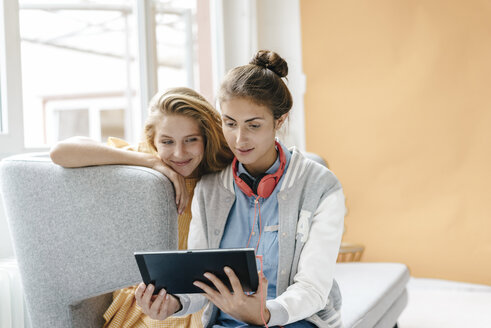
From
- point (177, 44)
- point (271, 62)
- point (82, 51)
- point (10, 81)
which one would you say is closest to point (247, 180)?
point (271, 62)

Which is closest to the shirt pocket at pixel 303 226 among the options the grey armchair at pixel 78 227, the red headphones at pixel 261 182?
the red headphones at pixel 261 182

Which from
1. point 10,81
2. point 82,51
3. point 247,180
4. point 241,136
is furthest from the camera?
point 82,51

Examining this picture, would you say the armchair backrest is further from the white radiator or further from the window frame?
the window frame

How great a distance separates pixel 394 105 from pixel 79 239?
2713 mm

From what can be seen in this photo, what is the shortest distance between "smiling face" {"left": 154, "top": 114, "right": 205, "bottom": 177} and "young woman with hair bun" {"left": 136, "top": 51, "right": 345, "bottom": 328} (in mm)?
115

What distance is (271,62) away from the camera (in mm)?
1482

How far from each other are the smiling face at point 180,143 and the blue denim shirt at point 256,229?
0.17 meters

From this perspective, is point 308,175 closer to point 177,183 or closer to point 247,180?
point 247,180

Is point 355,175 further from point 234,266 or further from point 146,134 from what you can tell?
point 234,266

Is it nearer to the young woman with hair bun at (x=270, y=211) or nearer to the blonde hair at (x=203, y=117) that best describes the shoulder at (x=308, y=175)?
the young woman with hair bun at (x=270, y=211)

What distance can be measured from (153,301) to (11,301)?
2.11 feet

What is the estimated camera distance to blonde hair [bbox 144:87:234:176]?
64.6 inches

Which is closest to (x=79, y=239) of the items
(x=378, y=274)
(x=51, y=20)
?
(x=378, y=274)

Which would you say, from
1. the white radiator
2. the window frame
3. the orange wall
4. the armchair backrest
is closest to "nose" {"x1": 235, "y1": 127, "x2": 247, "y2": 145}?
the armchair backrest
